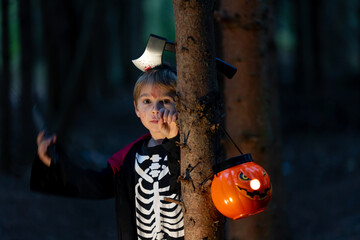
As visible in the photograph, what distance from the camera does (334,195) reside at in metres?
6.86

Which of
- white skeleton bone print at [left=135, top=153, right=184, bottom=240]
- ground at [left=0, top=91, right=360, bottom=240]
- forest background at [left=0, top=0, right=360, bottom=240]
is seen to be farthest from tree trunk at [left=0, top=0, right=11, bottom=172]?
white skeleton bone print at [left=135, top=153, right=184, bottom=240]

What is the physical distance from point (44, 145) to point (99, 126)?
1019 centimetres

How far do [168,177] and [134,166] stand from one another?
0.24 m

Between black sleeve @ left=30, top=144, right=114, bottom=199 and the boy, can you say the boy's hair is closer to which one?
the boy

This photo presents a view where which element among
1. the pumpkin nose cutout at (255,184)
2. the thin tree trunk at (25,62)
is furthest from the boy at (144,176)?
the thin tree trunk at (25,62)

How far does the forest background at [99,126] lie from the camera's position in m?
5.60

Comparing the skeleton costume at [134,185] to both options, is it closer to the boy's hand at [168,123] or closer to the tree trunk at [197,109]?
the boy's hand at [168,123]

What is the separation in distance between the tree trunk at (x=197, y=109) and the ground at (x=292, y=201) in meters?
0.91

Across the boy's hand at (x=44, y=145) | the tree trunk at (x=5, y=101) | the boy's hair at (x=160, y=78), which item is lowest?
the tree trunk at (x=5, y=101)

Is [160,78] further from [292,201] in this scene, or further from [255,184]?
[292,201]

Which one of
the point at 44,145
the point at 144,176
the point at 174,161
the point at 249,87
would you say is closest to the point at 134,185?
the point at 144,176

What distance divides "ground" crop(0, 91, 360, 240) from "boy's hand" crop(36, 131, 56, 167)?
439 mm

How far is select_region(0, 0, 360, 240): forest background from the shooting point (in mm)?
5602

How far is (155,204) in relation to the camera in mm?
2324
